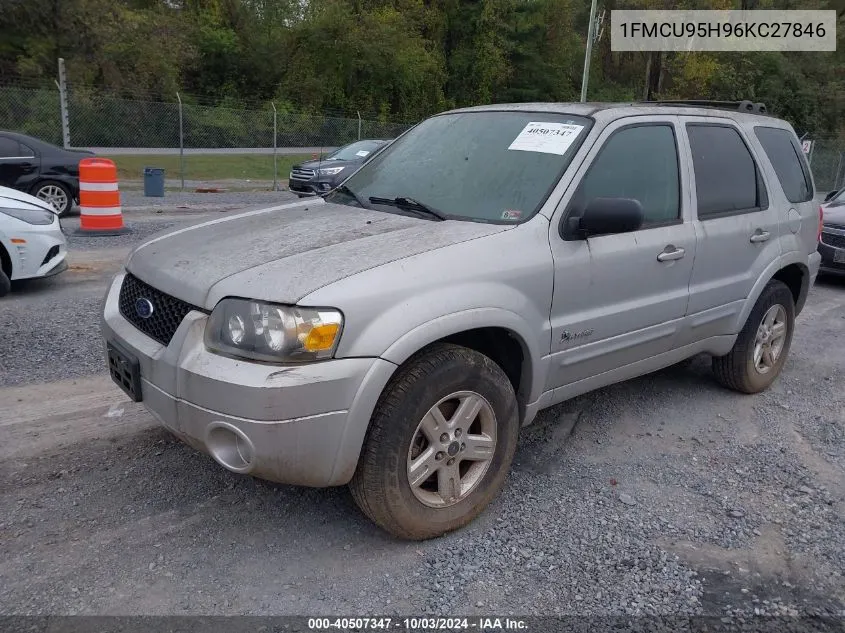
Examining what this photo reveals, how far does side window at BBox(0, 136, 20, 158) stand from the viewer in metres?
11.8

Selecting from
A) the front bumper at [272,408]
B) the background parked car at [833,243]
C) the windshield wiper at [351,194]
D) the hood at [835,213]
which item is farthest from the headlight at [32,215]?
the hood at [835,213]

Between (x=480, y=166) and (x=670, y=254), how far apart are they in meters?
1.15

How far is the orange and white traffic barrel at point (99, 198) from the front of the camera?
9.77 m

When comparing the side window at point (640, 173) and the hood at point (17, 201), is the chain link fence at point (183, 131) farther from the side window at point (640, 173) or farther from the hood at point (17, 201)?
the side window at point (640, 173)

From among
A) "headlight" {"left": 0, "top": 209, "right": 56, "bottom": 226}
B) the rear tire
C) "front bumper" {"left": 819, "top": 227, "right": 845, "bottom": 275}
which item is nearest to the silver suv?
the rear tire

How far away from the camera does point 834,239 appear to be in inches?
369

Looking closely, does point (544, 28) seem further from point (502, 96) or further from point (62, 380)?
point (62, 380)

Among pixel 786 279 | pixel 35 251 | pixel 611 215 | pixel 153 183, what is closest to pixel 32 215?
pixel 35 251

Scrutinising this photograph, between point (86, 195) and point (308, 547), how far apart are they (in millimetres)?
8435

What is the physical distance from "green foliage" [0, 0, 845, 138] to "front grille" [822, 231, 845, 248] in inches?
1072

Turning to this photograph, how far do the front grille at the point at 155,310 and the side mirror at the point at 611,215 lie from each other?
1.80 m

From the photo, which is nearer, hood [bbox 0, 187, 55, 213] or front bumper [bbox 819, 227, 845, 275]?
hood [bbox 0, 187, 55, 213]

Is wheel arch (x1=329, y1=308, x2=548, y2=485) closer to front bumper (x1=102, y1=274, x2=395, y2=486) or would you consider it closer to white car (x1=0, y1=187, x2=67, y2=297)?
front bumper (x1=102, y1=274, x2=395, y2=486)

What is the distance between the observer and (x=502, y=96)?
4450 centimetres
